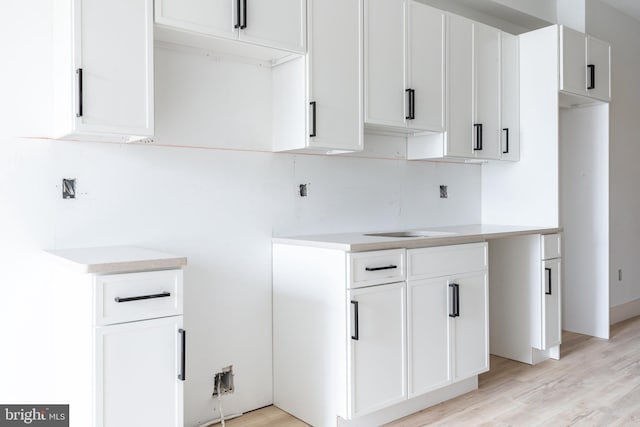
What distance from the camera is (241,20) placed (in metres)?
2.23

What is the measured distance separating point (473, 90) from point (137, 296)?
2487 mm

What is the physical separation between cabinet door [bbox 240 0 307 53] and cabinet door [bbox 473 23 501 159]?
141 centimetres

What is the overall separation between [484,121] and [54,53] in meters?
2.52

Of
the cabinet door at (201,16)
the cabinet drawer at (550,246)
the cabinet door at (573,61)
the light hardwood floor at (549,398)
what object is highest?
the cabinet door at (573,61)

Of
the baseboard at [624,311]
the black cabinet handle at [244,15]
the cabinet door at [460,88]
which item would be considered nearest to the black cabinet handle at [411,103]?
the cabinet door at [460,88]

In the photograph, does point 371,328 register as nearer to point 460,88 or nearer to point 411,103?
point 411,103

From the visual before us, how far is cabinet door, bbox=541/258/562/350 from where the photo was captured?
3402 mm

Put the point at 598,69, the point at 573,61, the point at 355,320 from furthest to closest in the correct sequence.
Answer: the point at 598,69 → the point at 573,61 → the point at 355,320

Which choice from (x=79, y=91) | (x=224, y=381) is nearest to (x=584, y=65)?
(x=224, y=381)

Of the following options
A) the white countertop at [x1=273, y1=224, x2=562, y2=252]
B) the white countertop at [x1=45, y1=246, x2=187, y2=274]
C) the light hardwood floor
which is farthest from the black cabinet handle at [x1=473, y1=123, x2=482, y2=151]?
the white countertop at [x1=45, y1=246, x2=187, y2=274]

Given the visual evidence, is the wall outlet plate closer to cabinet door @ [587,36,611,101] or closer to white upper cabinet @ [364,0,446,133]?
white upper cabinet @ [364,0,446,133]

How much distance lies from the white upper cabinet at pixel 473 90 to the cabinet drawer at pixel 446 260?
0.66 metres

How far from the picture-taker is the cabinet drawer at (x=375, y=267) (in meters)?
2.31

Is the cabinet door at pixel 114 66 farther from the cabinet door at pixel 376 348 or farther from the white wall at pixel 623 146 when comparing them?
the white wall at pixel 623 146
